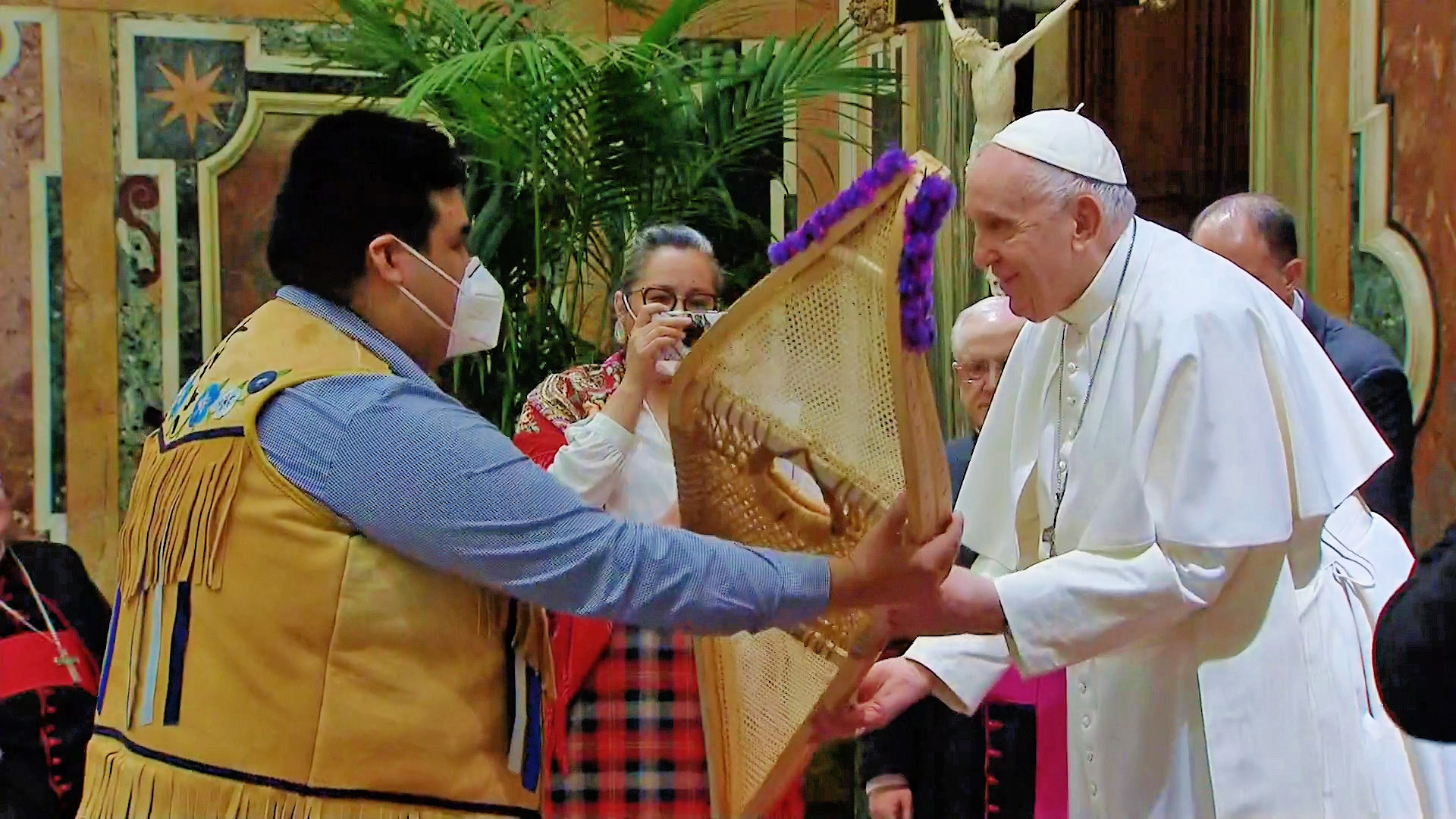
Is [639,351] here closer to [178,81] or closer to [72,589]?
[72,589]

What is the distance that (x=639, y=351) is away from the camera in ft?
10.6

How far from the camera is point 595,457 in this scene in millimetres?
3129

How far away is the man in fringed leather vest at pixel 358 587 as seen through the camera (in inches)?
76.1

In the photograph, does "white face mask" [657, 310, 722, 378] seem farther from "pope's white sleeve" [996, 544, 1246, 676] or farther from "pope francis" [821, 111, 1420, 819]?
"pope's white sleeve" [996, 544, 1246, 676]

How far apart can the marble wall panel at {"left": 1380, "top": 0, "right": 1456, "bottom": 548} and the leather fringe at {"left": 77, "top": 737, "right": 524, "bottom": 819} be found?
3.26 meters

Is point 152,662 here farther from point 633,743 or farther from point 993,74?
point 993,74

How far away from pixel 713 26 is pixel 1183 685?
4.94 metres

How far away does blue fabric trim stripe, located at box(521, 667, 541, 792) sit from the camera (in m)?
2.11

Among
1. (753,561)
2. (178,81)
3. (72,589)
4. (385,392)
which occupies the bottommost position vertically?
(72,589)

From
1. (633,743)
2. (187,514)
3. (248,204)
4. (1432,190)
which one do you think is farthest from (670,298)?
(248,204)

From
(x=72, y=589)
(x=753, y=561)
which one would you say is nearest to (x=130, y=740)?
(x=753, y=561)

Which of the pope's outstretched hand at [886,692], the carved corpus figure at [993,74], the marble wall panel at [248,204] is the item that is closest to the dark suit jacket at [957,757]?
the pope's outstretched hand at [886,692]

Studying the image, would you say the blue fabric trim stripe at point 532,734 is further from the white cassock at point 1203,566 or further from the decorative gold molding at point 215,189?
the decorative gold molding at point 215,189

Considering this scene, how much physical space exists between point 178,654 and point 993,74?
4.03m
